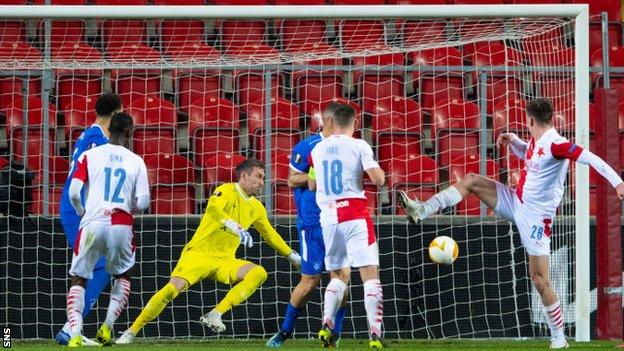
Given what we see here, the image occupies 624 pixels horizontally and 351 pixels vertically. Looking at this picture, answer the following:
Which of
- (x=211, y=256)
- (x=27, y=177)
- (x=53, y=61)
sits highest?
(x=53, y=61)

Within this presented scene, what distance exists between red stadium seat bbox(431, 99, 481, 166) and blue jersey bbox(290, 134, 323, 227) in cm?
229

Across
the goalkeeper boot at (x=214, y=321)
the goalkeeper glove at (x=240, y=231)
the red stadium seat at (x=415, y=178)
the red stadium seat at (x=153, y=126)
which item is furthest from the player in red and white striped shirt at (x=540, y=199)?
the red stadium seat at (x=153, y=126)

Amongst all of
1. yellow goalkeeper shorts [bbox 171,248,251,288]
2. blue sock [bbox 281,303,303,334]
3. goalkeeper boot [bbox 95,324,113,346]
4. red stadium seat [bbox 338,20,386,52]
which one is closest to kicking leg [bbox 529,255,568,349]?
blue sock [bbox 281,303,303,334]

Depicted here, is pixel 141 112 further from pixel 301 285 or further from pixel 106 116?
pixel 301 285

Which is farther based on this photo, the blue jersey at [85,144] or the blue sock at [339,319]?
the blue sock at [339,319]

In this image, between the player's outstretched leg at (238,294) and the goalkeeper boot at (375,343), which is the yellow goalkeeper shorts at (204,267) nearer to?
the player's outstretched leg at (238,294)

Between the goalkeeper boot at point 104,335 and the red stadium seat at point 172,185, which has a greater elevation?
the red stadium seat at point 172,185

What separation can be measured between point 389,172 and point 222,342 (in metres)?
2.40

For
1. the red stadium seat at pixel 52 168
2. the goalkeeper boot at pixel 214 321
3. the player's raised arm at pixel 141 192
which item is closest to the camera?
the player's raised arm at pixel 141 192

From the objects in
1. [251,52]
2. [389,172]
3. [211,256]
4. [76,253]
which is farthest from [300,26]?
[76,253]

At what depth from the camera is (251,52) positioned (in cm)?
1301

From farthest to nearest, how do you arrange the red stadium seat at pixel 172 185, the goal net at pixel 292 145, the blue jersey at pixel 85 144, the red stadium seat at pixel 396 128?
the red stadium seat at pixel 396 128
the red stadium seat at pixel 172 185
the goal net at pixel 292 145
the blue jersey at pixel 85 144

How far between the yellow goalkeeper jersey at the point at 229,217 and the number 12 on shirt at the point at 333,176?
6.06 ft

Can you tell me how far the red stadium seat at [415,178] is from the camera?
11.9m
